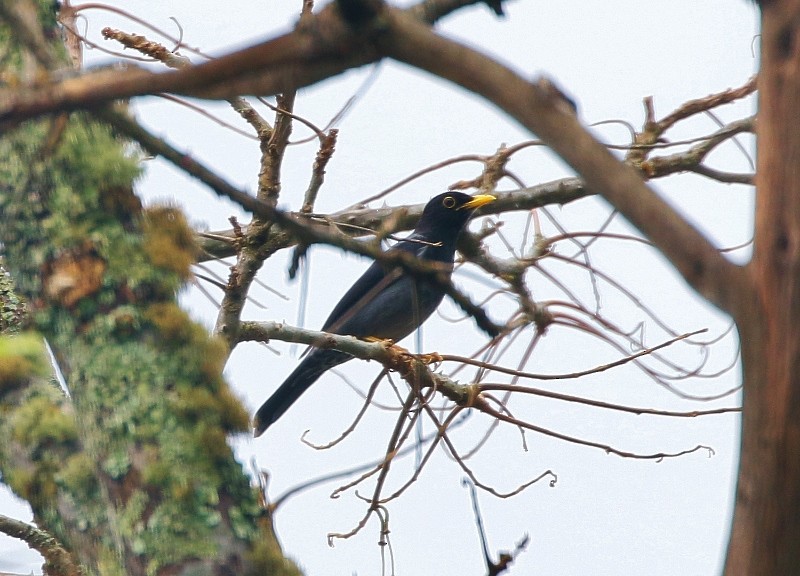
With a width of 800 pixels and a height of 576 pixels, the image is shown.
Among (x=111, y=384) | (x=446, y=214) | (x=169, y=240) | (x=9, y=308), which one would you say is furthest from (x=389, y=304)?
(x=111, y=384)

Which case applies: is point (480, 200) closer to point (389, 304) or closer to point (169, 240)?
point (389, 304)

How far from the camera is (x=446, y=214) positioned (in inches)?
282

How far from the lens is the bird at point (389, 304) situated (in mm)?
6320

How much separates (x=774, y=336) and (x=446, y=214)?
18.3 feet

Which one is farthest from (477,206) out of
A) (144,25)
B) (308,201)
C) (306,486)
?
(306,486)

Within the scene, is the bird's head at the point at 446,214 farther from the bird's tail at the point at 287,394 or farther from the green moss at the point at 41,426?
the green moss at the point at 41,426

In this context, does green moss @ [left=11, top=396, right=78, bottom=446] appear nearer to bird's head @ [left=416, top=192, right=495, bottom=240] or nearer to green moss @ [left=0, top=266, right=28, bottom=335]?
green moss @ [left=0, top=266, right=28, bottom=335]

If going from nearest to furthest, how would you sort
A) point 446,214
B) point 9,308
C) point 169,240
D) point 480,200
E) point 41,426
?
point 41,426 → point 169,240 → point 9,308 → point 480,200 → point 446,214

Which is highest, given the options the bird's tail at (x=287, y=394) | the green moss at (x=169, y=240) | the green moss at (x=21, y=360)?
the bird's tail at (x=287, y=394)

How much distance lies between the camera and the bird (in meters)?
6.32

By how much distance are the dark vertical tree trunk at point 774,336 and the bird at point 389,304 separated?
13.5 ft

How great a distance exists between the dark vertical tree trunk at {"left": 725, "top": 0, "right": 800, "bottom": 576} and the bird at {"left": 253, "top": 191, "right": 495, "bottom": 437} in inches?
162

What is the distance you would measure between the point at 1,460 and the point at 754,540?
5.02 ft

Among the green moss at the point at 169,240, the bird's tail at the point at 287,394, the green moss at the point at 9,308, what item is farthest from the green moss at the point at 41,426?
the bird's tail at the point at 287,394
